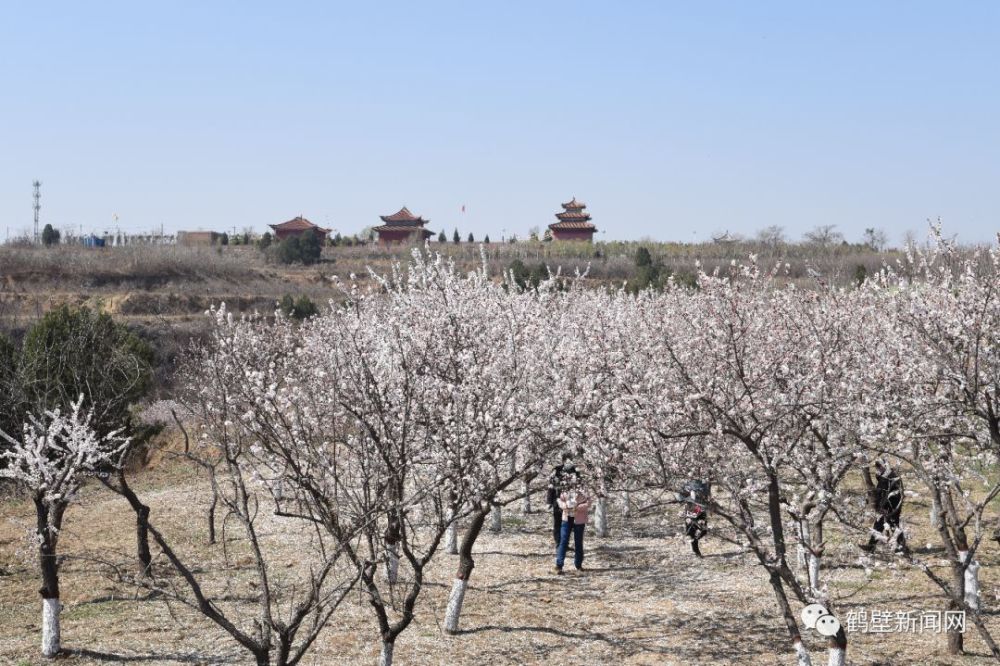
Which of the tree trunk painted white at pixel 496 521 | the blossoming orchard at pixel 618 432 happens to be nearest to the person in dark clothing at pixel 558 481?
the blossoming orchard at pixel 618 432

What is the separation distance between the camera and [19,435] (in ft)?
56.3

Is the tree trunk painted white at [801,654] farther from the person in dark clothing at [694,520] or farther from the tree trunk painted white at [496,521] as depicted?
the tree trunk painted white at [496,521]

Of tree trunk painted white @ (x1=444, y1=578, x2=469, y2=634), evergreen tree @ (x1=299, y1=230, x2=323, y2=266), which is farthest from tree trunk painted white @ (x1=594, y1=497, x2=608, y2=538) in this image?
evergreen tree @ (x1=299, y1=230, x2=323, y2=266)

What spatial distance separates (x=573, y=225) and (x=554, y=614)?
3364 inches

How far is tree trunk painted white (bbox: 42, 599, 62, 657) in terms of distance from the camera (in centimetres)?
1166

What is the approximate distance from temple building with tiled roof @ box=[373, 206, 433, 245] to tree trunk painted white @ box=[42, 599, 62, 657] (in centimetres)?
8369

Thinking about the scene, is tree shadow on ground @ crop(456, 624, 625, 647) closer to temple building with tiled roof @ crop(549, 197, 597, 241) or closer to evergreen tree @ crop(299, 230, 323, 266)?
evergreen tree @ crop(299, 230, 323, 266)

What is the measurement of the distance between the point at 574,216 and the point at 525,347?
285 ft

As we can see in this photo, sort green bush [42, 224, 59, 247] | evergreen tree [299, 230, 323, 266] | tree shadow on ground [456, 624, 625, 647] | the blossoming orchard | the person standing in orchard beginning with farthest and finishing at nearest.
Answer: green bush [42, 224, 59, 247] → evergreen tree [299, 230, 323, 266] → the person standing in orchard → tree shadow on ground [456, 624, 625, 647] → the blossoming orchard

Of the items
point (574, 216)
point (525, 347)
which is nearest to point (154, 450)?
point (525, 347)

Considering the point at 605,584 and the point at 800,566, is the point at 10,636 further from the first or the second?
the point at 800,566

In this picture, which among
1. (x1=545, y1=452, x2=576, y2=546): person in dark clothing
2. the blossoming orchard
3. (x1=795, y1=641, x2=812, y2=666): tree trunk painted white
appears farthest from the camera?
(x1=545, y1=452, x2=576, y2=546): person in dark clothing

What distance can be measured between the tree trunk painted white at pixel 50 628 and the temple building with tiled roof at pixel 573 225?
286 ft

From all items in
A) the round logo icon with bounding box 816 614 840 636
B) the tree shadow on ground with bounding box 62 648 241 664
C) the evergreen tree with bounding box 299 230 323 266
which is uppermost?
the evergreen tree with bounding box 299 230 323 266
